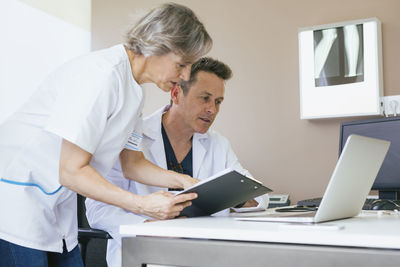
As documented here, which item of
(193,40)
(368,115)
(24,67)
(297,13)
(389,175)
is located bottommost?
(389,175)

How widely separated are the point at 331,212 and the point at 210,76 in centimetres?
136

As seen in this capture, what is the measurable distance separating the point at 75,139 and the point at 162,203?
283 mm

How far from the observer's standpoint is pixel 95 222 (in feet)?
6.30

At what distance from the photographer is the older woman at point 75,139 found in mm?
1290

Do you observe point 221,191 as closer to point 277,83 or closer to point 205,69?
point 205,69

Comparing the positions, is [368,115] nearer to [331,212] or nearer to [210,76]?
[210,76]

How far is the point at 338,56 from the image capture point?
115 inches

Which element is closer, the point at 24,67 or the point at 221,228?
the point at 221,228

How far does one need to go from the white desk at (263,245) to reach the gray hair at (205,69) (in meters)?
1.33

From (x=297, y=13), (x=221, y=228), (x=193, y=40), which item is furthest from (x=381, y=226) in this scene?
(x=297, y=13)

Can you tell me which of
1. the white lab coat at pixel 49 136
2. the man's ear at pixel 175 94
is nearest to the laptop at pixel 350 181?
the white lab coat at pixel 49 136

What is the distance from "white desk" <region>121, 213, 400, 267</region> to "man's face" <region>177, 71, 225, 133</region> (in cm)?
116

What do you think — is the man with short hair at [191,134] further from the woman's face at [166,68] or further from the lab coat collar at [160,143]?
the woman's face at [166,68]

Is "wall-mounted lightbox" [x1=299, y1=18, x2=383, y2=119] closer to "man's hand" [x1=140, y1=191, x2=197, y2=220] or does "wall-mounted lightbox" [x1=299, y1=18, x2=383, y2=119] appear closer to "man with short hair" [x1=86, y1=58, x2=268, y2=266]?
"man with short hair" [x1=86, y1=58, x2=268, y2=266]
